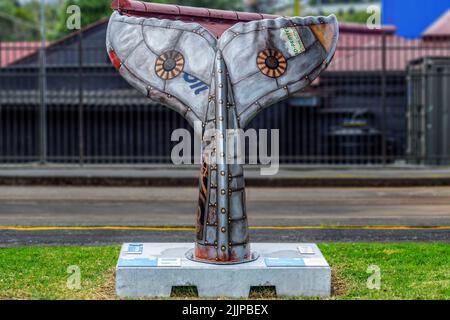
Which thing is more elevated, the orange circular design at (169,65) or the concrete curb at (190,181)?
the orange circular design at (169,65)

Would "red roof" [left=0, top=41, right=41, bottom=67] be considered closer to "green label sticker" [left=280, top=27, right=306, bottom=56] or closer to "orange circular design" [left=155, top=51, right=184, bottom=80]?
"orange circular design" [left=155, top=51, right=184, bottom=80]

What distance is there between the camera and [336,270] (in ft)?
26.1

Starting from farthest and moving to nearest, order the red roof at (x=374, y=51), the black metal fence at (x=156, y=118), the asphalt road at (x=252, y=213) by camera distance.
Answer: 1. the red roof at (x=374, y=51)
2. the black metal fence at (x=156, y=118)
3. the asphalt road at (x=252, y=213)

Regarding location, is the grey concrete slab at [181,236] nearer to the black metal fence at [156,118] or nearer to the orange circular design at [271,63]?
the orange circular design at [271,63]

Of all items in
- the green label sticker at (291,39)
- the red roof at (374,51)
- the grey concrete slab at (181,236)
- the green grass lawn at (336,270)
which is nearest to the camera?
the green grass lawn at (336,270)

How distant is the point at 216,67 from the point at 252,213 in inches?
234

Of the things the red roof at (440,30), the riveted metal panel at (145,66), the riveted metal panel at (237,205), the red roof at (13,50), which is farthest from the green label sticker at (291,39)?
the red roof at (440,30)

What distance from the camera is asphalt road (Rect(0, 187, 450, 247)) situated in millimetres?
10172

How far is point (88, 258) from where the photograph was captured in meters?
8.55

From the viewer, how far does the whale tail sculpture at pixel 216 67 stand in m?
7.11

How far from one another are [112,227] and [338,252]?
3.29 metres

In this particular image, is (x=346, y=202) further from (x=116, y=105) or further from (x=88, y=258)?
(x=116, y=105)

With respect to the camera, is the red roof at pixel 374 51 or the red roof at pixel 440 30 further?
the red roof at pixel 440 30

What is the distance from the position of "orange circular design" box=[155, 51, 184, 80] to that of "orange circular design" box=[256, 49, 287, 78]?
664mm
